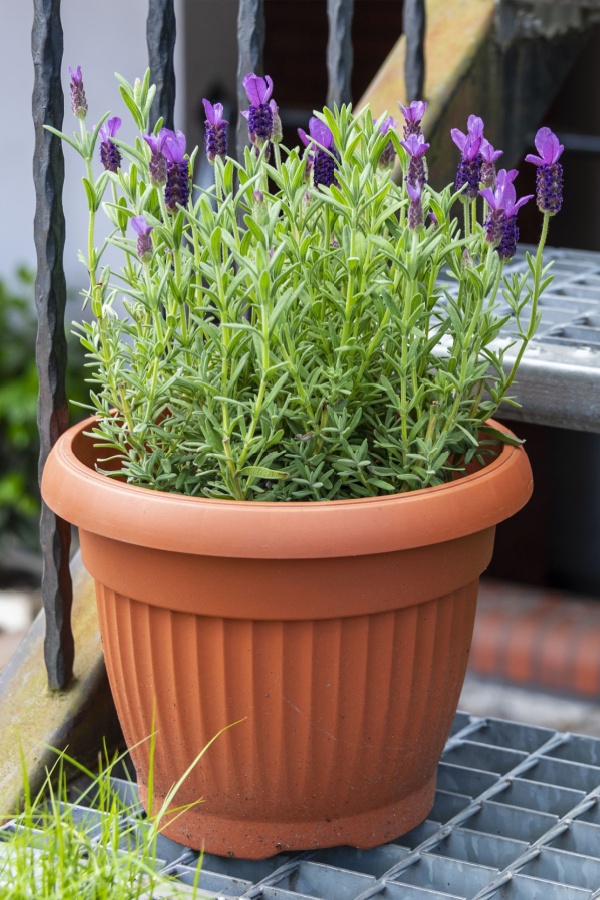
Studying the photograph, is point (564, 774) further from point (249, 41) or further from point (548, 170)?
point (249, 41)

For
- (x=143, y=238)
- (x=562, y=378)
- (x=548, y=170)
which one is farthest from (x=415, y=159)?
(x=562, y=378)

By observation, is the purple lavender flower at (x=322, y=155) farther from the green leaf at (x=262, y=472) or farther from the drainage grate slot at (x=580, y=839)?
the drainage grate slot at (x=580, y=839)

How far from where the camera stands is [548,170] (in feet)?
3.76

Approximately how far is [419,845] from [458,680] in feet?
0.60

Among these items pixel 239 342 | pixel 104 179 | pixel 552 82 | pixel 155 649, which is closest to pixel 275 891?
pixel 155 649

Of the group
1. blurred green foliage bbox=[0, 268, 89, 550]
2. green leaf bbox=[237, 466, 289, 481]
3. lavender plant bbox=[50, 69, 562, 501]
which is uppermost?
lavender plant bbox=[50, 69, 562, 501]

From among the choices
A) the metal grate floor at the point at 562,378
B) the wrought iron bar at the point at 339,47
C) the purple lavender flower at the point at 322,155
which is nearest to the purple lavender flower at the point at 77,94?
the purple lavender flower at the point at 322,155

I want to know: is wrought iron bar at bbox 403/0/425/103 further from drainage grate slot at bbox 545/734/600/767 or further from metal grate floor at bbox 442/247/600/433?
drainage grate slot at bbox 545/734/600/767

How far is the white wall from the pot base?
2.77 m

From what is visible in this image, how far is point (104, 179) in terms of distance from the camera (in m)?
1.21

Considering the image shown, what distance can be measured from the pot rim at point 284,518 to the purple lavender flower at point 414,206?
0.83 ft

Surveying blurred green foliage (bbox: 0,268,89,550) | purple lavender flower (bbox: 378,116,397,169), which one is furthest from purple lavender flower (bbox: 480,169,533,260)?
blurred green foliage (bbox: 0,268,89,550)

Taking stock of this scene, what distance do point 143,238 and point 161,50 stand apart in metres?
0.38

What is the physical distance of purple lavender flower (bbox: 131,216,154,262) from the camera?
1098 millimetres
